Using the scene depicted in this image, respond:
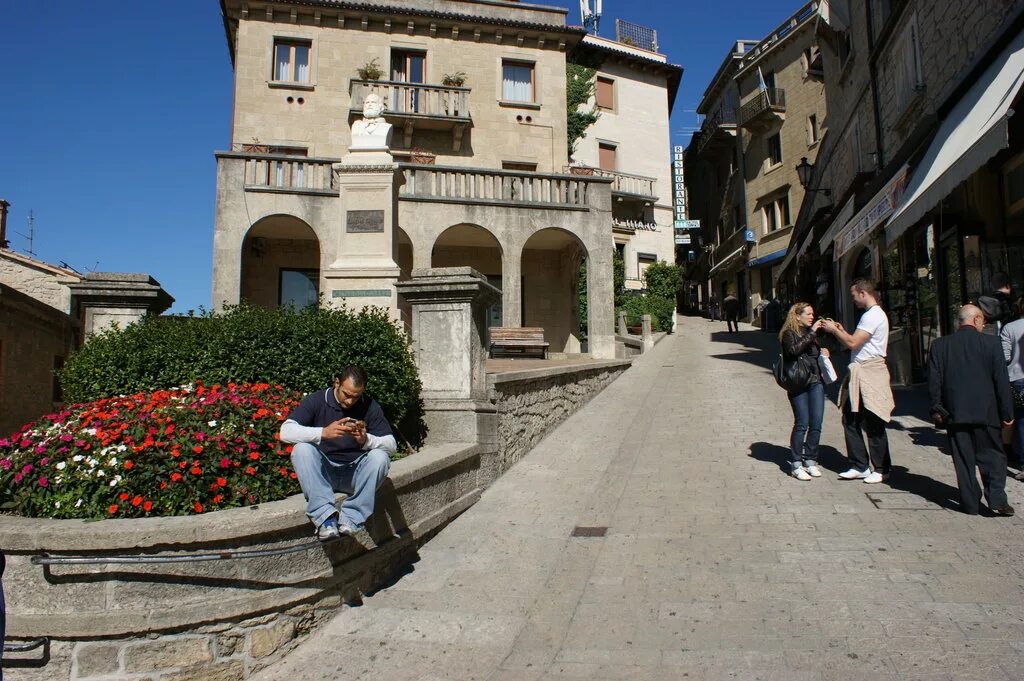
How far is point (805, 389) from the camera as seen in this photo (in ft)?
21.7

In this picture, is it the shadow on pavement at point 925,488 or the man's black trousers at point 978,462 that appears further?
the shadow on pavement at point 925,488

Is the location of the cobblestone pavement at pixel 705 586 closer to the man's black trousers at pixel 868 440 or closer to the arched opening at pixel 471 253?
the man's black trousers at pixel 868 440

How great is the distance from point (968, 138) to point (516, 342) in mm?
9983

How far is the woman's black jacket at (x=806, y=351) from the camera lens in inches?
258

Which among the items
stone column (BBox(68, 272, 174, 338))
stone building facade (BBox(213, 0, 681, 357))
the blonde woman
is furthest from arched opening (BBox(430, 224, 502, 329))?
the blonde woman

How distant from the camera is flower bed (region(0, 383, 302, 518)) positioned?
13.4 feet

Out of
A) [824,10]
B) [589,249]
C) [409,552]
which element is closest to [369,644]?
[409,552]

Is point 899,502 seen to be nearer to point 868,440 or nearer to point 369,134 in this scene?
point 868,440

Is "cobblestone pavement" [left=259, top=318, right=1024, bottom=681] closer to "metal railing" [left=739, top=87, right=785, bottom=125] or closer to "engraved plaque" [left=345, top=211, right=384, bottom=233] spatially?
"engraved plaque" [left=345, top=211, right=384, bottom=233]

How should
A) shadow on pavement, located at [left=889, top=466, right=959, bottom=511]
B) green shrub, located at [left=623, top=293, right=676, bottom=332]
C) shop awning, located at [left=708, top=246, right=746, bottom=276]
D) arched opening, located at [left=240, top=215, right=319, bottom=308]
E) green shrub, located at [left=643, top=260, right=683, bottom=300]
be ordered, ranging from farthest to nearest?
shop awning, located at [left=708, top=246, right=746, bottom=276] < green shrub, located at [left=643, top=260, right=683, bottom=300] < green shrub, located at [left=623, top=293, right=676, bottom=332] < arched opening, located at [left=240, top=215, right=319, bottom=308] < shadow on pavement, located at [left=889, top=466, right=959, bottom=511]

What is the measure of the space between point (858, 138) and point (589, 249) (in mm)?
6896

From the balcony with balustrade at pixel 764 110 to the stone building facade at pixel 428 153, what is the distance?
15.1 m

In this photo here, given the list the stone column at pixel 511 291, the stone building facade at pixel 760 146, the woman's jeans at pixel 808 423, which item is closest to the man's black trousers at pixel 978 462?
the woman's jeans at pixel 808 423

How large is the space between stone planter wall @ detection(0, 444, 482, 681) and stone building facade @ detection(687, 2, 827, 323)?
28.1 metres
